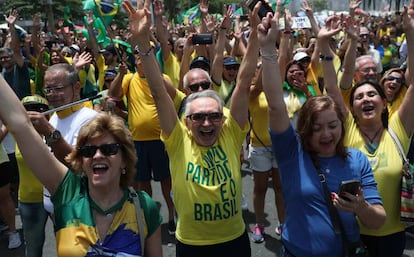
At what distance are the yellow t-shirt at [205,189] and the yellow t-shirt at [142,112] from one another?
178 cm

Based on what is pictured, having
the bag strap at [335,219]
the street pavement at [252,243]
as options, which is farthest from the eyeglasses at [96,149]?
the street pavement at [252,243]

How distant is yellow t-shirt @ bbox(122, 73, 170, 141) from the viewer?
4391 millimetres

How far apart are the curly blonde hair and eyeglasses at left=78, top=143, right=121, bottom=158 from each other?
42mm

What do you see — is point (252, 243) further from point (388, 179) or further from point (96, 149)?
point (96, 149)

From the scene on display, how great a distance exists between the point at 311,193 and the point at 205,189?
2.12ft

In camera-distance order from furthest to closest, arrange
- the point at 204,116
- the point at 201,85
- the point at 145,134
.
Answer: the point at 145,134, the point at 201,85, the point at 204,116

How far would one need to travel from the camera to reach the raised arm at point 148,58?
91.1 inches

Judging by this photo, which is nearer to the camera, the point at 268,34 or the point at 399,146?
the point at 268,34

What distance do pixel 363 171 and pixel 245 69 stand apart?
99 cm

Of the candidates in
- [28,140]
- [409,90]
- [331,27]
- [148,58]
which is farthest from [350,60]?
[28,140]

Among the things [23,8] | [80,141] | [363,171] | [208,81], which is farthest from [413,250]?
[23,8]

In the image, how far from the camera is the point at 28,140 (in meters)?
1.79

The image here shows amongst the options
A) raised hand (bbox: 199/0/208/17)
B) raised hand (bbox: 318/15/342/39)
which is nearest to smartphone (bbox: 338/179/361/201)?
raised hand (bbox: 318/15/342/39)

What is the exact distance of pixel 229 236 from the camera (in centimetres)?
259
